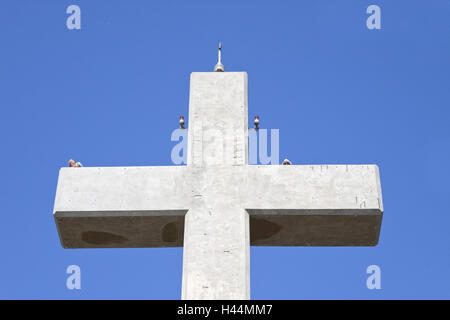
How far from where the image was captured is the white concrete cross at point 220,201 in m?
10.8

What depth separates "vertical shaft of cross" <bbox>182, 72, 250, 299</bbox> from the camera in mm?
10156

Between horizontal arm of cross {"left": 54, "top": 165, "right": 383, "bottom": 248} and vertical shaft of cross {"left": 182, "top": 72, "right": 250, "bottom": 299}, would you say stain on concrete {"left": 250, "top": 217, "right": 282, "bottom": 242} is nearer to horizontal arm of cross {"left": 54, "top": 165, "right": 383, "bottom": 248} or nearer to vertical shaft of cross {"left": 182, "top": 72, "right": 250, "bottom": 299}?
horizontal arm of cross {"left": 54, "top": 165, "right": 383, "bottom": 248}

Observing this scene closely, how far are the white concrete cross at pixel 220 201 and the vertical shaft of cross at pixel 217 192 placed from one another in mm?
14

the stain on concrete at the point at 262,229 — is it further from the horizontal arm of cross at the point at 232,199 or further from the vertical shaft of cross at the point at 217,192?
the vertical shaft of cross at the point at 217,192

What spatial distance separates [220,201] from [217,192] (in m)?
0.15

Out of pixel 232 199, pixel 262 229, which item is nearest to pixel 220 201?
pixel 232 199

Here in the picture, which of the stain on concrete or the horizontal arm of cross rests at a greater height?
the horizontal arm of cross

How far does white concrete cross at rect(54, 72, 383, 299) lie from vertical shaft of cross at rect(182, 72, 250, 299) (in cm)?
1

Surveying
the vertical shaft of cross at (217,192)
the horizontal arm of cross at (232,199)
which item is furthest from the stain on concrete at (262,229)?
the vertical shaft of cross at (217,192)

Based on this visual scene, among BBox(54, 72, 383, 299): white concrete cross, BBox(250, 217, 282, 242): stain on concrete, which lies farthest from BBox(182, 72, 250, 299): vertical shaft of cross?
BBox(250, 217, 282, 242): stain on concrete

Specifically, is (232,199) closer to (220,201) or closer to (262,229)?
(220,201)

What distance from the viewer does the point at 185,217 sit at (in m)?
10.8
